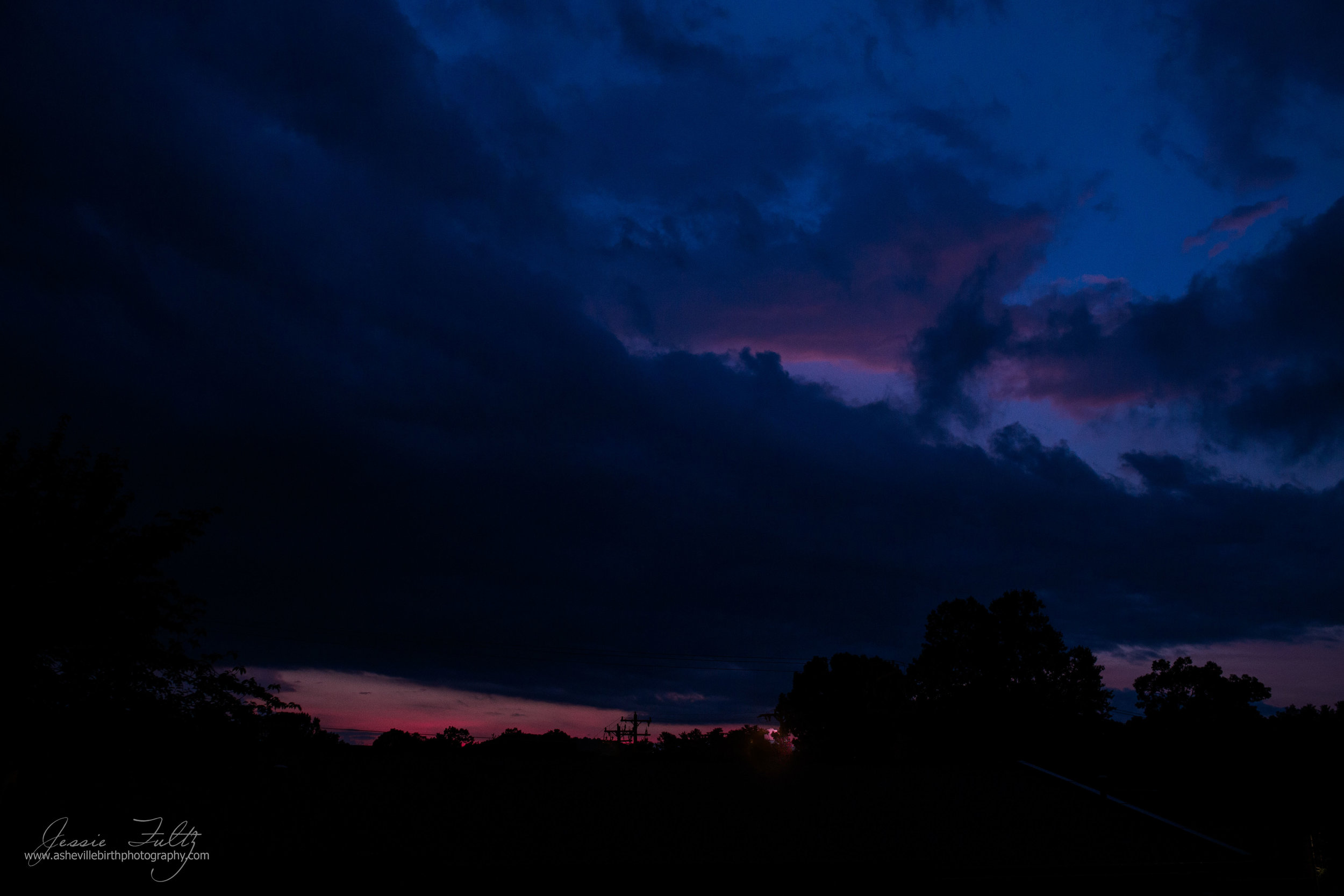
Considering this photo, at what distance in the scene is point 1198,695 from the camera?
6594 centimetres

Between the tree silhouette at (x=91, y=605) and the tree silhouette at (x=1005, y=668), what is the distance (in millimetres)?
50637

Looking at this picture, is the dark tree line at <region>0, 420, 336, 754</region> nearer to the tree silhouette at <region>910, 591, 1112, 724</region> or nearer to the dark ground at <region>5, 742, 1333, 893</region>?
the dark ground at <region>5, 742, 1333, 893</region>

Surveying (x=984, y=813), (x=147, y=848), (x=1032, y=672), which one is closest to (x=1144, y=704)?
(x=1032, y=672)

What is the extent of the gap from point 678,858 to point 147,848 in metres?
11.7

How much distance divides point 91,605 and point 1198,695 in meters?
74.7

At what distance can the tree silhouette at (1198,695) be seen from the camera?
2514 inches

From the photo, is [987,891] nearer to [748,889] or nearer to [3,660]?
[748,889]

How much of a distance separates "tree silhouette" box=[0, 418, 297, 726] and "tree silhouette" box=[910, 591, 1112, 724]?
50637 mm

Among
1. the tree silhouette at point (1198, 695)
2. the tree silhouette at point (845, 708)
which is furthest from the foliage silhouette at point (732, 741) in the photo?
the tree silhouette at point (1198, 695)

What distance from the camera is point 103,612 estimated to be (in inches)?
984

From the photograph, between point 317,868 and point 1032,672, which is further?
point 1032,672
